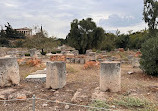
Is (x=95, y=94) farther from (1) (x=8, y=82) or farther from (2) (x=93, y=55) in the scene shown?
(2) (x=93, y=55)

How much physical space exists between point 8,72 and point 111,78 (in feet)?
13.6

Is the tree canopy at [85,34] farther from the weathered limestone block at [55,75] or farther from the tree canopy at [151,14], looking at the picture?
the weathered limestone block at [55,75]

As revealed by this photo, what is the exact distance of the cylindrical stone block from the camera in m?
5.57

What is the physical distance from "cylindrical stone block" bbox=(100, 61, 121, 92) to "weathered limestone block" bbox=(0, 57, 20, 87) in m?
3.69

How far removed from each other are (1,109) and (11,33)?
53.1m

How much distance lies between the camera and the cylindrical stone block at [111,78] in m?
Result: 5.57

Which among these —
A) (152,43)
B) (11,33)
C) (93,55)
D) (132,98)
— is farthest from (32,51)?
(11,33)

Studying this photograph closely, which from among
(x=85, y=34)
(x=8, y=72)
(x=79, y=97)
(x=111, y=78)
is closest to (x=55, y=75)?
(x=79, y=97)

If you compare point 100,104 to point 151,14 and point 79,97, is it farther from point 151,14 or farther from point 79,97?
point 151,14

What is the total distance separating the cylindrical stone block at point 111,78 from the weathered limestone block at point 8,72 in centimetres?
369

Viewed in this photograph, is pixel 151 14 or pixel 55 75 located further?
pixel 151 14

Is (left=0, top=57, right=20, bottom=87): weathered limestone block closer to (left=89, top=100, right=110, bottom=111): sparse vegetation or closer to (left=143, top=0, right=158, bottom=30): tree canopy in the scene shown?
(left=89, top=100, right=110, bottom=111): sparse vegetation

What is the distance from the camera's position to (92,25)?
2566 centimetres

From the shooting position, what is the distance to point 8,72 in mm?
6418
